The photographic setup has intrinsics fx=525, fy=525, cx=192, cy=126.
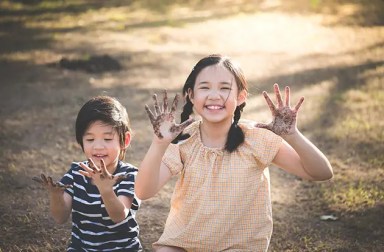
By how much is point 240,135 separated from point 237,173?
21 cm

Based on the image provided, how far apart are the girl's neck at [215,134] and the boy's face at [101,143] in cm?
48

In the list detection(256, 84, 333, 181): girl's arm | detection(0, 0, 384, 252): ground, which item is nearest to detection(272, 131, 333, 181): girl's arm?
detection(256, 84, 333, 181): girl's arm

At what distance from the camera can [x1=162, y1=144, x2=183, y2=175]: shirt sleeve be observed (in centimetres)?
275

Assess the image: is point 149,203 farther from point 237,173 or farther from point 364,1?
point 364,1

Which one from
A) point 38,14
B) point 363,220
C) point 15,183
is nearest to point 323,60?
point 363,220

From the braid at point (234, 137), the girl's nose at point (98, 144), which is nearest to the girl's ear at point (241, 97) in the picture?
the braid at point (234, 137)

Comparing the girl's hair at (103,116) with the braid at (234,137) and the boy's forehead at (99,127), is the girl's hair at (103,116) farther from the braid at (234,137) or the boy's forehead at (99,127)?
the braid at (234,137)

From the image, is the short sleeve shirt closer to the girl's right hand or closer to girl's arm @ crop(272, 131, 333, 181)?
girl's arm @ crop(272, 131, 333, 181)

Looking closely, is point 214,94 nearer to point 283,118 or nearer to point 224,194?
point 283,118

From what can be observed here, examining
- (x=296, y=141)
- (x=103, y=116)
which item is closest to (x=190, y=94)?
(x=103, y=116)

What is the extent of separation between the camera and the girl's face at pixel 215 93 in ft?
8.82

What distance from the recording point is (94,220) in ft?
9.20

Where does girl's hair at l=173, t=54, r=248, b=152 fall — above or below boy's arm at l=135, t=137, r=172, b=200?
above

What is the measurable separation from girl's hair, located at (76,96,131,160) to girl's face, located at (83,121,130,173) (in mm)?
24
